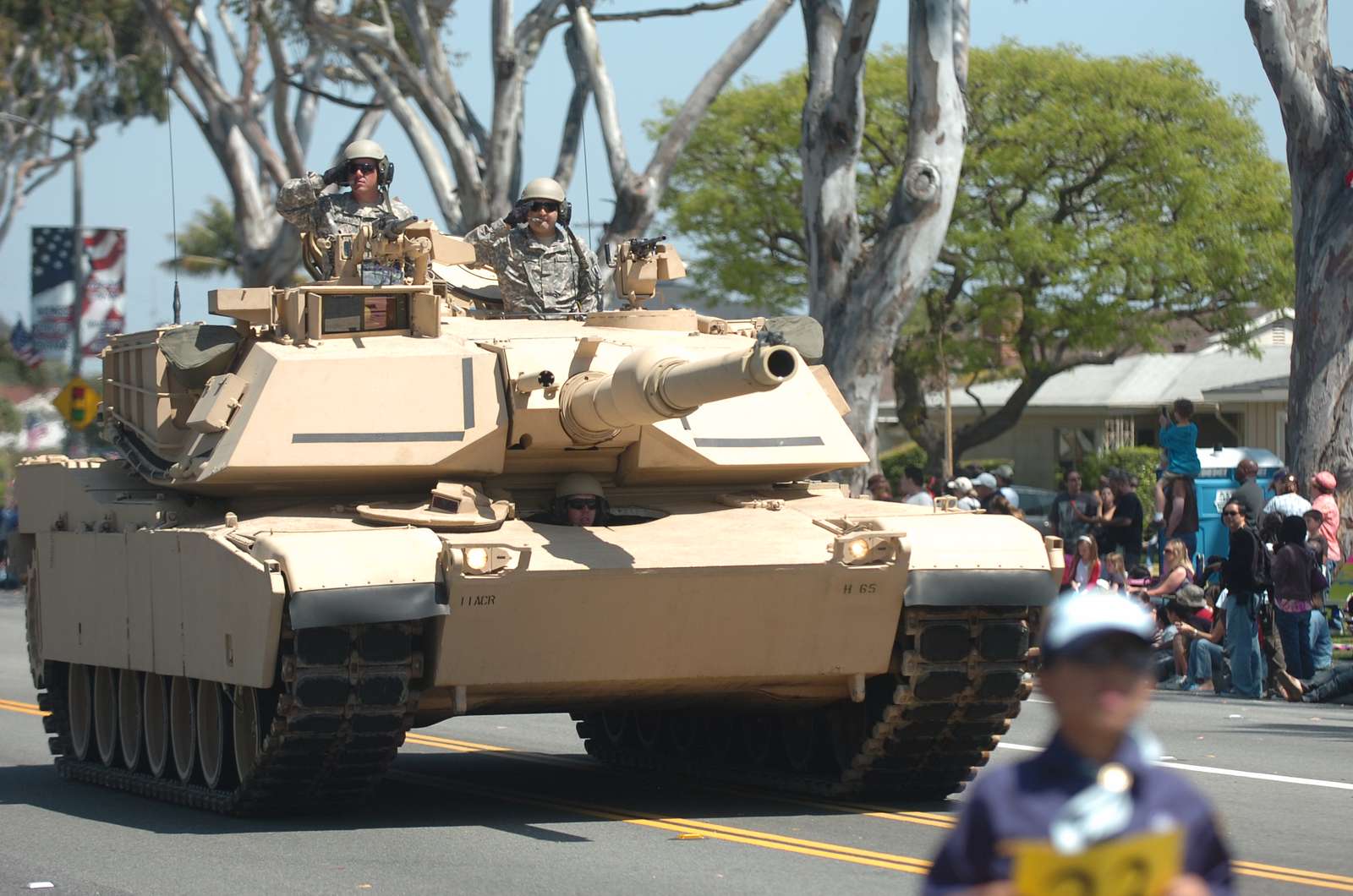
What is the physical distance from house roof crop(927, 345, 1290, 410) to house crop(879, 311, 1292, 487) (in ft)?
0.11

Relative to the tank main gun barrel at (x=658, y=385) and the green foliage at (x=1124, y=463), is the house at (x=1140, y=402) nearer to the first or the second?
the green foliage at (x=1124, y=463)

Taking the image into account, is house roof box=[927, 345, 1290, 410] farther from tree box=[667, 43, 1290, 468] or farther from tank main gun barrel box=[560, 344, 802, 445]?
tank main gun barrel box=[560, 344, 802, 445]

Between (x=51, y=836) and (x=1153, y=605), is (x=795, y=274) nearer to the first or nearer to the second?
(x=1153, y=605)

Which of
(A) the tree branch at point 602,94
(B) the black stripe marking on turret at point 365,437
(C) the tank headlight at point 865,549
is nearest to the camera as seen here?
(C) the tank headlight at point 865,549

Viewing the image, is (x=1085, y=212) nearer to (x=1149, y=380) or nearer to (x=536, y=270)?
(x=1149, y=380)

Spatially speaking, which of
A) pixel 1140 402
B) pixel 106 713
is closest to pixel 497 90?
pixel 106 713

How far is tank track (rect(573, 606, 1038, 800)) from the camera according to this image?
33.7 ft

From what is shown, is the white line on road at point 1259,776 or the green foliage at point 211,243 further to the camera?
the green foliage at point 211,243

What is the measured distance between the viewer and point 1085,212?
40625 mm

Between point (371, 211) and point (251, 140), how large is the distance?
1781 centimetres

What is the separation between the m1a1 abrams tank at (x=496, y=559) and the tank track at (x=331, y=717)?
0.02m

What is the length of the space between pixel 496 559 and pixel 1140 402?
38940mm

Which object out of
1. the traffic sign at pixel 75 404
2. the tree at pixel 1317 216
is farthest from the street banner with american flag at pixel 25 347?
the tree at pixel 1317 216

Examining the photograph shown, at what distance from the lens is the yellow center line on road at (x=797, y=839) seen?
8602 millimetres
